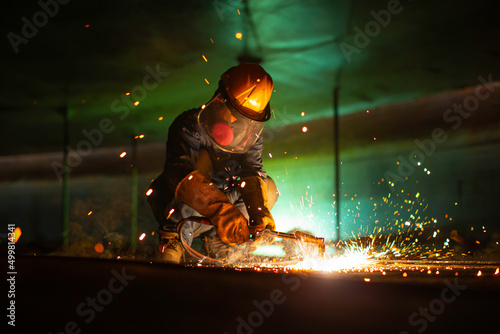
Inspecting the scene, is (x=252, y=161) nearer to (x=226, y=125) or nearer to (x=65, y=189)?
(x=226, y=125)

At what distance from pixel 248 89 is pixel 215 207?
0.72m

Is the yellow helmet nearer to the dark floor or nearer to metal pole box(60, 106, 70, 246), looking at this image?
the dark floor

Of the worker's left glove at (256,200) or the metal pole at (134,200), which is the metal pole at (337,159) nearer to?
the worker's left glove at (256,200)

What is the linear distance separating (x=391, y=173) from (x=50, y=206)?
508cm

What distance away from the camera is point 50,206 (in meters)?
6.94

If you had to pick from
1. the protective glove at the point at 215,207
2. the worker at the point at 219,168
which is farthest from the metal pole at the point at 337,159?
the protective glove at the point at 215,207

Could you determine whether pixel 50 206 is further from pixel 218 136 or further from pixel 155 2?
pixel 218 136

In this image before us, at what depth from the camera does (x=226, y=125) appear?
2.78 meters

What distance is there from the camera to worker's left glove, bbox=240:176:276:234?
2885mm

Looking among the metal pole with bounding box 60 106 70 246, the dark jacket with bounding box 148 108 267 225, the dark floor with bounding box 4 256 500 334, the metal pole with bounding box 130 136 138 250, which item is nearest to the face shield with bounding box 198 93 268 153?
the dark jacket with bounding box 148 108 267 225

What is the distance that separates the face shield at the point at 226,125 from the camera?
2732mm

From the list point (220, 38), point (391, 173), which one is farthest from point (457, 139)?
point (220, 38)

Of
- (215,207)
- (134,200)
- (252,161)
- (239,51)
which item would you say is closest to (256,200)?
(252,161)

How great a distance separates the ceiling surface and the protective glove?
1514mm
